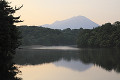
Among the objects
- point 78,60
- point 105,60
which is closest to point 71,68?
point 105,60

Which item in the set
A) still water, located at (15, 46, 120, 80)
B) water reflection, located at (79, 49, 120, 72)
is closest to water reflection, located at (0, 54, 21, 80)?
still water, located at (15, 46, 120, 80)

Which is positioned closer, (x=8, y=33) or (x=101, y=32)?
(x=8, y=33)

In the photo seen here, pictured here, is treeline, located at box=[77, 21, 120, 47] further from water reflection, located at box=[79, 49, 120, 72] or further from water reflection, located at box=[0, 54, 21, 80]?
water reflection, located at box=[0, 54, 21, 80]

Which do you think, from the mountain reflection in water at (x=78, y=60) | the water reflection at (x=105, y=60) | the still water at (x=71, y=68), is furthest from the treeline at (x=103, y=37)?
the still water at (x=71, y=68)

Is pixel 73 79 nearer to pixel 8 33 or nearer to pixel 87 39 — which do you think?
pixel 8 33

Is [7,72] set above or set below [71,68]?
above

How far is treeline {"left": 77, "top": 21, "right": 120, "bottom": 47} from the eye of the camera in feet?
343

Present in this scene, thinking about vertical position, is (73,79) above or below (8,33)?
below

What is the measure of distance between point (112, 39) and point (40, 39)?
10103cm

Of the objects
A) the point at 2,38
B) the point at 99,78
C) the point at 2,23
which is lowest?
the point at 99,78

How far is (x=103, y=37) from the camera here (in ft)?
367

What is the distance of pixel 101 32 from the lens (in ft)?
386

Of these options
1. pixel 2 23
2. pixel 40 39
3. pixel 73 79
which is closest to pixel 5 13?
pixel 2 23

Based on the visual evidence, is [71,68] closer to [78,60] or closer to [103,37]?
[78,60]
